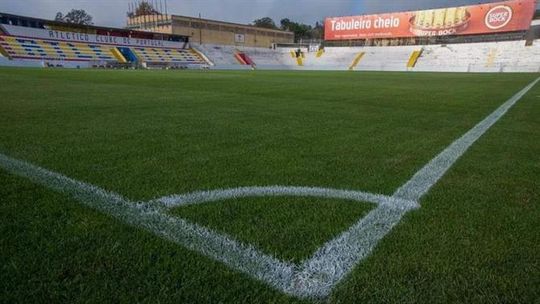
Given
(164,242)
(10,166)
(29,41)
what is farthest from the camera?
(29,41)

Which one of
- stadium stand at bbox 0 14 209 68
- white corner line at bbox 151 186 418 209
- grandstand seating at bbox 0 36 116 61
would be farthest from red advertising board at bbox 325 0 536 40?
white corner line at bbox 151 186 418 209

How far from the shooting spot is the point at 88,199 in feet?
7.49

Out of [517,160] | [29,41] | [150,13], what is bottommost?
[517,160]

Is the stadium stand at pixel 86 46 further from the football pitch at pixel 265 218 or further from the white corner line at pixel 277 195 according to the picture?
the white corner line at pixel 277 195

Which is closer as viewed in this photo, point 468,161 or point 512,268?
point 512,268

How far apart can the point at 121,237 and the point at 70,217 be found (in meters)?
0.42

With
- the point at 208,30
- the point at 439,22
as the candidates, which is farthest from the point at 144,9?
the point at 439,22

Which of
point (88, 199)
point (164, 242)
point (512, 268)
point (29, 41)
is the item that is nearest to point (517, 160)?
point (512, 268)

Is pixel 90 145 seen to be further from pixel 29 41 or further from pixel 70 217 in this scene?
pixel 29 41

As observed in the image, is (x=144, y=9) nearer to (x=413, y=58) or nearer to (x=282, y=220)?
(x=413, y=58)

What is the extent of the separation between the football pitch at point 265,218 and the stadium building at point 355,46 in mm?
40862

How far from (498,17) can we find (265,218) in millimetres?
53544

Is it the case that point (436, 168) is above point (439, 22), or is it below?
below

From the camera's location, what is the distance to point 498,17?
44094 mm
